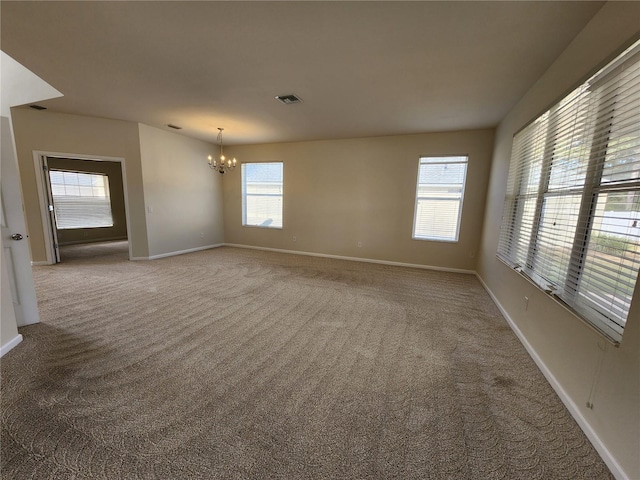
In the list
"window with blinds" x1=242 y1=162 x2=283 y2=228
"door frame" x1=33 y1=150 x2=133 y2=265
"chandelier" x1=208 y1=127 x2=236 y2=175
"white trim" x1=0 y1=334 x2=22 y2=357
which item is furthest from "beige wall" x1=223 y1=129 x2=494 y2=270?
"white trim" x1=0 y1=334 x2=22 y2=357

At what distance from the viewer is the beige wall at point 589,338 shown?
1185 mm

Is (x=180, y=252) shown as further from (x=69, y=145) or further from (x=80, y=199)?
(x=80, y=199)

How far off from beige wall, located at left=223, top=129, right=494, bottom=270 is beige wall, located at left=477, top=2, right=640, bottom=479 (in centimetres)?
178

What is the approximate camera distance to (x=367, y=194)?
525 cm

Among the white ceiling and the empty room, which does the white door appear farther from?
the white ceiling

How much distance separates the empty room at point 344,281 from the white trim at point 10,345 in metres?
0.02

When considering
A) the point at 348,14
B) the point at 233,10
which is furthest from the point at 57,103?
the point at 348,14

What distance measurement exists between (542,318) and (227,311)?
3.07 m

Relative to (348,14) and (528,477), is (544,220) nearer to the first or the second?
(528,477)

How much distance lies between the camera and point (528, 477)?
3.84 feet

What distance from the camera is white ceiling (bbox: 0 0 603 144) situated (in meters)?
1.79

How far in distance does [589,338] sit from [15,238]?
15.1 ft

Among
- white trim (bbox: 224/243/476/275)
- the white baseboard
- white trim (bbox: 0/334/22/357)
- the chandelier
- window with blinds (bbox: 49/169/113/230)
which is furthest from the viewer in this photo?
the white baseboard

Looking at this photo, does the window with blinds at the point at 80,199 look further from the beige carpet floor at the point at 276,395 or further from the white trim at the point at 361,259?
the beige carpet floor at the point at 276,395
